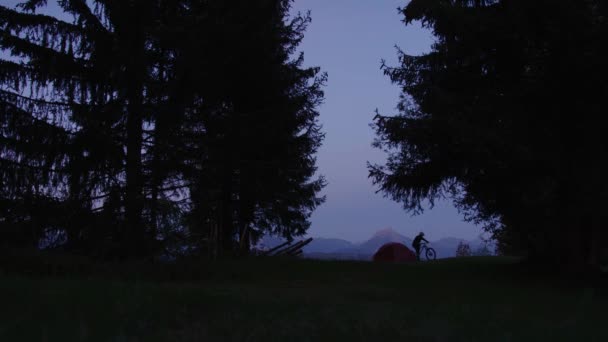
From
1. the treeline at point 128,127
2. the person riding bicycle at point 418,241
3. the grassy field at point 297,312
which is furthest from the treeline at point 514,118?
the person riding bicycle at point 418,241

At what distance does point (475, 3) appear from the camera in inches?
635

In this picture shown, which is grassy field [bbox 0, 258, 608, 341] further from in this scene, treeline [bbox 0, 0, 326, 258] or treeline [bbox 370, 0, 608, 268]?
treeline [bbox 0, 0, 326, 258]

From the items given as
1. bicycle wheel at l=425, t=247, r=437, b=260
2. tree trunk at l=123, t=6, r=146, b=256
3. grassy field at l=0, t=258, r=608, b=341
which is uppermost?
tree trunk at l=123, t=6, r=146, b=256

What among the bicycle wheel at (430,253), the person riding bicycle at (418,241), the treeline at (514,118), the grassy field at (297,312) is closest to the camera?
the grassy field at (297,312)

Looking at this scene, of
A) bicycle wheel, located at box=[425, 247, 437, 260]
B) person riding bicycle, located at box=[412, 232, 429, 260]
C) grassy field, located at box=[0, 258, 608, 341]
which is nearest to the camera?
grassy field, located at box=[0, 258, 608, 341]

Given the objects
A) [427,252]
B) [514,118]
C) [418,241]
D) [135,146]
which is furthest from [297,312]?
[427,252]

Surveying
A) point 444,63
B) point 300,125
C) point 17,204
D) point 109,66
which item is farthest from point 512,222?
point 17,204

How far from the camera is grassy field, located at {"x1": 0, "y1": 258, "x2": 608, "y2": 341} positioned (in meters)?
6.80

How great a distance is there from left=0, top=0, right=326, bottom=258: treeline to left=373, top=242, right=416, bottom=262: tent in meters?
11.8

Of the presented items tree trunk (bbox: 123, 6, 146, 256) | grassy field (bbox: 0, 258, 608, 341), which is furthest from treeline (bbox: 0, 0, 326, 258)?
grassy field (bbox: 0, 258, 608, 341)

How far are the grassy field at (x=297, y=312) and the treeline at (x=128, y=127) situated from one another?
4790 mm

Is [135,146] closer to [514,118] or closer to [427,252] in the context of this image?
[514,118]

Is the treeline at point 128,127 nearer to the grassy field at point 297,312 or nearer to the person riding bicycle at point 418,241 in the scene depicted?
the grassy field at point 297,312

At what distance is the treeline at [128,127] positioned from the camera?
1594cm
